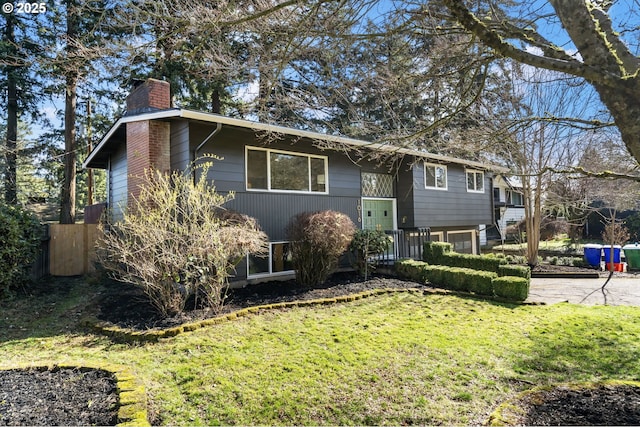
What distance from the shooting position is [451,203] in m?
15.1

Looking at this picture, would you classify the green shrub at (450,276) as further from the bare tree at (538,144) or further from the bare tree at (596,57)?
the bare tree at (596,57)

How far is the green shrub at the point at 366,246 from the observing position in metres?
9.41

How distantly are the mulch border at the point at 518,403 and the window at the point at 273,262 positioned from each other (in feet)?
21.7

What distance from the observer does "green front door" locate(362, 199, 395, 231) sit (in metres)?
12.6

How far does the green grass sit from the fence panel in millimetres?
4320

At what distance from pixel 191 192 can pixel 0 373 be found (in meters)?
3.47

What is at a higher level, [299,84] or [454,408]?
[299,84]

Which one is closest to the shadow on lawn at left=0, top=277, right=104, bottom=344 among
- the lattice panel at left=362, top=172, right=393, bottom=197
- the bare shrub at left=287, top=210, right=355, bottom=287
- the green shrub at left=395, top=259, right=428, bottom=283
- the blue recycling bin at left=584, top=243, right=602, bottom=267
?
the bare shrub at left=287, top=210, right=355, bottom=287

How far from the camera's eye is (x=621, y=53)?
2.49 metres

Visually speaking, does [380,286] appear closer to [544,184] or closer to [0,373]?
[0,373]

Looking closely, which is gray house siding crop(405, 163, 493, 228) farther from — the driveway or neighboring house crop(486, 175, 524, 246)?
neighboring house crop(486, 175, 524, 246)

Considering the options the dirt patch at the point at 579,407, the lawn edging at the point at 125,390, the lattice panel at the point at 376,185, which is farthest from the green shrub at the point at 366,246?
the lawn edging at the point at 125,390

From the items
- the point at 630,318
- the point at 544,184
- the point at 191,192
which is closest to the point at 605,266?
the point at 544,184
